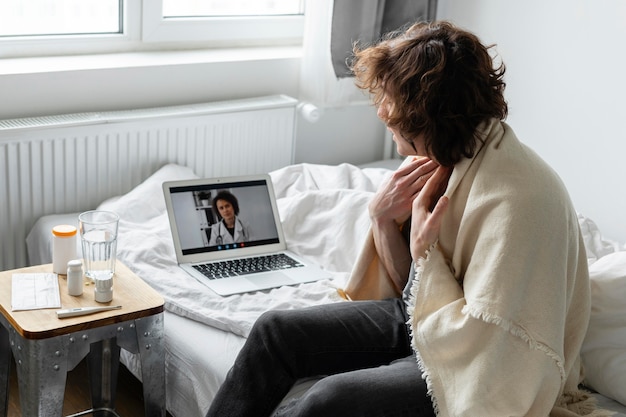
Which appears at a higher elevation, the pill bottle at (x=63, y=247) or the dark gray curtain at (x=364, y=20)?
the dark gray curtain at (x=364, y=20)

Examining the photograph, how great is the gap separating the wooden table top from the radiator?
1.89ft

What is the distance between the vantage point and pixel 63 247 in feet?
6.59

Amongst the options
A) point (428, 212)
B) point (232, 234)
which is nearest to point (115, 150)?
point (232, 234)

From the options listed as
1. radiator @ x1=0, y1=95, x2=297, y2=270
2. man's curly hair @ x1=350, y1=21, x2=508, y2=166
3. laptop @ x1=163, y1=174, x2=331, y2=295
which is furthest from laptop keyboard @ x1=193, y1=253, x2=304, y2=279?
man's curly hair @ x1=350, y1=21, x2=508, y2=166

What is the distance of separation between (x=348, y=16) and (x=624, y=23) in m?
0.86

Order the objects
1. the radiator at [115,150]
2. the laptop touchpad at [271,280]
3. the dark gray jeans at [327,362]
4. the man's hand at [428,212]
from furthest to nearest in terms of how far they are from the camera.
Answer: the radiator at [115,150] → the laptop touchpad at [271,280] → the man's hand at [428,212] → the dark gray jeans at [327,362]

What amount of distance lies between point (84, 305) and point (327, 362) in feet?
1.73

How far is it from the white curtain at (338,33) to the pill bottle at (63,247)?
1244mm

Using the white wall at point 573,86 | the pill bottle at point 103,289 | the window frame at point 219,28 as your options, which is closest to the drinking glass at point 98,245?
the pill bottle at point 103,289

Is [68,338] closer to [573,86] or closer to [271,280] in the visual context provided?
[271,280]

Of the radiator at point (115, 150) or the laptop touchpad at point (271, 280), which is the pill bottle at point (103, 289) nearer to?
the laptop touchpad at point (271, 280)

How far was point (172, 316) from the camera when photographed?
2.09 m

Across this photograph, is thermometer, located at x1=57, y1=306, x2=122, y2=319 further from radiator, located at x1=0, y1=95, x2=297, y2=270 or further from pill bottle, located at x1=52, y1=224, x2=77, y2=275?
radiator, located at x1=0, y1=95, x2=297, y2=270

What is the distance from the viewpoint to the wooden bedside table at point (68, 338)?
1.79 meters
